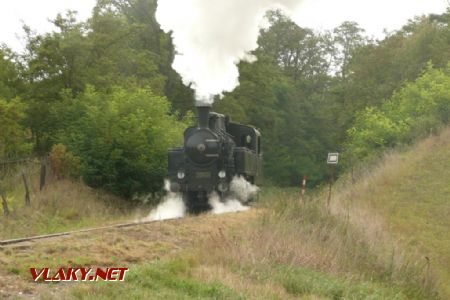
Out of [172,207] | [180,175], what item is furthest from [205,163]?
[172,207]

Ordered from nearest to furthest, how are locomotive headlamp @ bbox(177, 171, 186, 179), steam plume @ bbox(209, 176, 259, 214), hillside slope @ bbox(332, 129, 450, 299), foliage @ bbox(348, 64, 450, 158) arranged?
hillside slope @ bbox(332, 129, 450, 299)
locomotive headlamp @ bbox(177, 171, 186, 179)
steam plume @ bbox(209, 176, 259, 214)
foliage @ bbox(348, 64, 450, 158)

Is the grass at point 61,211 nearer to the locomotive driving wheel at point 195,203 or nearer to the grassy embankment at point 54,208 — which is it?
the grassy embankment at point 54,208

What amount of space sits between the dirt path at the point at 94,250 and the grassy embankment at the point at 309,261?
664 mm

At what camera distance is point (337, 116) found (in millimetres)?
56125

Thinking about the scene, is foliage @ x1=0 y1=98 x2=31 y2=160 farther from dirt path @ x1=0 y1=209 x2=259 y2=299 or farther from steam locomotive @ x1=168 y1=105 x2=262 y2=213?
dirt path @ x1=0 y1=209 x2=259 y2=299

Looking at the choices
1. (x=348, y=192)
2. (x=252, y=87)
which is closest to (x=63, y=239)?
(x=348, y=192)

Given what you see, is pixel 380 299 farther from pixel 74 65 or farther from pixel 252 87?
pixel 252 87

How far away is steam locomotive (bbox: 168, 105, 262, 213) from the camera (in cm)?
1734

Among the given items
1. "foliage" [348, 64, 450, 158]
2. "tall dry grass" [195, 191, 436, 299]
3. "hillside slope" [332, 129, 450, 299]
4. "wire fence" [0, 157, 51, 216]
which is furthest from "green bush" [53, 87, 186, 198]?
"foliage" [348, 64, 450, 158]

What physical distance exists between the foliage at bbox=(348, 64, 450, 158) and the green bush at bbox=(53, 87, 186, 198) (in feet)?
48.6

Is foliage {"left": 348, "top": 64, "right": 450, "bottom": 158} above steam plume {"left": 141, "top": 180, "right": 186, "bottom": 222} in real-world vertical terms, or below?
above

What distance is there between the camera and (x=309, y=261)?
10617 millimetres

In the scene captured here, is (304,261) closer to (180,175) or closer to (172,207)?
(180,175)

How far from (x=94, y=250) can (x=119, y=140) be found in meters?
13.0
